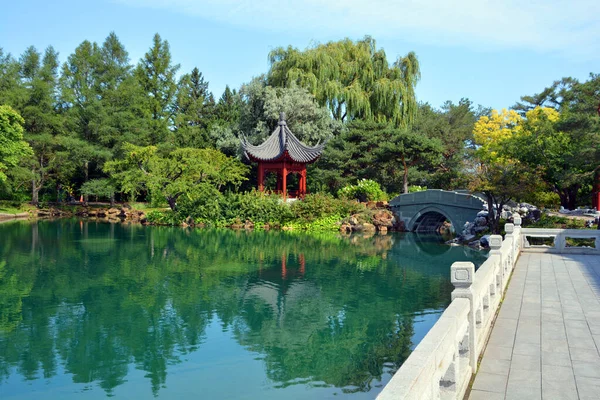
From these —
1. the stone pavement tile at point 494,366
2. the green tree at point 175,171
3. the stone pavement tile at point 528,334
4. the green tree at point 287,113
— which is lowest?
the stone pavement tile at point 494,366

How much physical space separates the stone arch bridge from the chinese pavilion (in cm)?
507

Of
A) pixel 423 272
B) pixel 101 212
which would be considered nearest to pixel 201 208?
pixel 101 212

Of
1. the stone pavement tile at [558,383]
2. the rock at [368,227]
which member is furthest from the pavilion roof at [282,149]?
the stone pavement tile at [558,383]

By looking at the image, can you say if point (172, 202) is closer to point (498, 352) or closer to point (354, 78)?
point (354, 78)

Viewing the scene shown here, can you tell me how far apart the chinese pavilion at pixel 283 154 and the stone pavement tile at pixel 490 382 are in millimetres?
22993

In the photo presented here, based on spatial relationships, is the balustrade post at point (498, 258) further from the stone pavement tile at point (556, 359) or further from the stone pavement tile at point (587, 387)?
the stone pavement tile at point (587, 387)

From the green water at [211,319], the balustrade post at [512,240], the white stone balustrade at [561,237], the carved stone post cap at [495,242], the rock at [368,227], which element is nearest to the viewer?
the green water at [211,319]

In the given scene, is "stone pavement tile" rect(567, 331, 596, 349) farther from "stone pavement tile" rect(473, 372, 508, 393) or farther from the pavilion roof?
the pavilion roof

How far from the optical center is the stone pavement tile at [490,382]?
155 inches

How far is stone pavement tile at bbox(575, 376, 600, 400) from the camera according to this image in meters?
3.78

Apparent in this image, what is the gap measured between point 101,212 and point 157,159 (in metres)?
6.48

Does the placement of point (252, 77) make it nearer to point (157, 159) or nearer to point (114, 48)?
point (157, 159)

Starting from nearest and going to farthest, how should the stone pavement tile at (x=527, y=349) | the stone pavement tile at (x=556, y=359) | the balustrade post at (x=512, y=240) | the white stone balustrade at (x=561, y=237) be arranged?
the stone pavement tile at (x=556, y=359)
the stone pavement tile at (x=527, y=349)
the balustrade post at (x=512, y=240)
the white stone balustrade at (x=561, y=237)

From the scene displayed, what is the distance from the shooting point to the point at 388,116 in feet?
101
